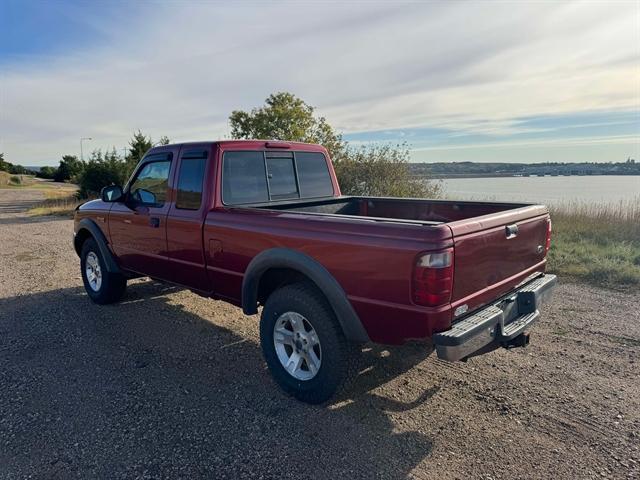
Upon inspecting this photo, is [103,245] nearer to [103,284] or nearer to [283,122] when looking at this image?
[103,284]

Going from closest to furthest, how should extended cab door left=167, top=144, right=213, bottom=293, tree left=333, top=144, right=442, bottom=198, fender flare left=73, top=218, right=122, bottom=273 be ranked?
extended cab door left=167, top=144, right=213, bottom=293 < fender flare left=73, top=218, right=122, bottom=273 < tree left=333, top=144, right=442, bottom=198

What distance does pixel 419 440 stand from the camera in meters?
3.01

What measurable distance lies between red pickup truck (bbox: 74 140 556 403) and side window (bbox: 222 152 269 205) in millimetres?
12

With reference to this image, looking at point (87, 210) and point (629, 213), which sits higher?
point (87, 210)

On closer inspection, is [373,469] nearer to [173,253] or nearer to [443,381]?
[443,381]

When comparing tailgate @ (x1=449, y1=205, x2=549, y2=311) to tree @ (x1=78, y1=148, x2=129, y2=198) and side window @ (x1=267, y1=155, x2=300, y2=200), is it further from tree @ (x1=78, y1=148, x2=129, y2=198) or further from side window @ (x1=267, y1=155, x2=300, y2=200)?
tree @ (x1=78, y1=148, x2=129, y2=198)

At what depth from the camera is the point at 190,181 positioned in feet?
14.6

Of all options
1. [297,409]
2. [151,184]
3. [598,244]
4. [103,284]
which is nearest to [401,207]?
[297,409]

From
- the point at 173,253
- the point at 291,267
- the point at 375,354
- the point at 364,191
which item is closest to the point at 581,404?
the point at 375,354

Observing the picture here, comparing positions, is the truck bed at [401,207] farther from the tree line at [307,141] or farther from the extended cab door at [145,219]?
the tree line at [307,141]

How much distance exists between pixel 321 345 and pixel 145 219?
2.70 metres

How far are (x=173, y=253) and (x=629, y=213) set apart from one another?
11.0 metres

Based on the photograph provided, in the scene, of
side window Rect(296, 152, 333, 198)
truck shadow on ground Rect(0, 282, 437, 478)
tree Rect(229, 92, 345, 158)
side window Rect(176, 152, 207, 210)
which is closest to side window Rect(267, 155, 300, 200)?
Result: side window Rect(296, 152, 333, 198)

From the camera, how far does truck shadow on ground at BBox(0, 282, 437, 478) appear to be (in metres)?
2.80
